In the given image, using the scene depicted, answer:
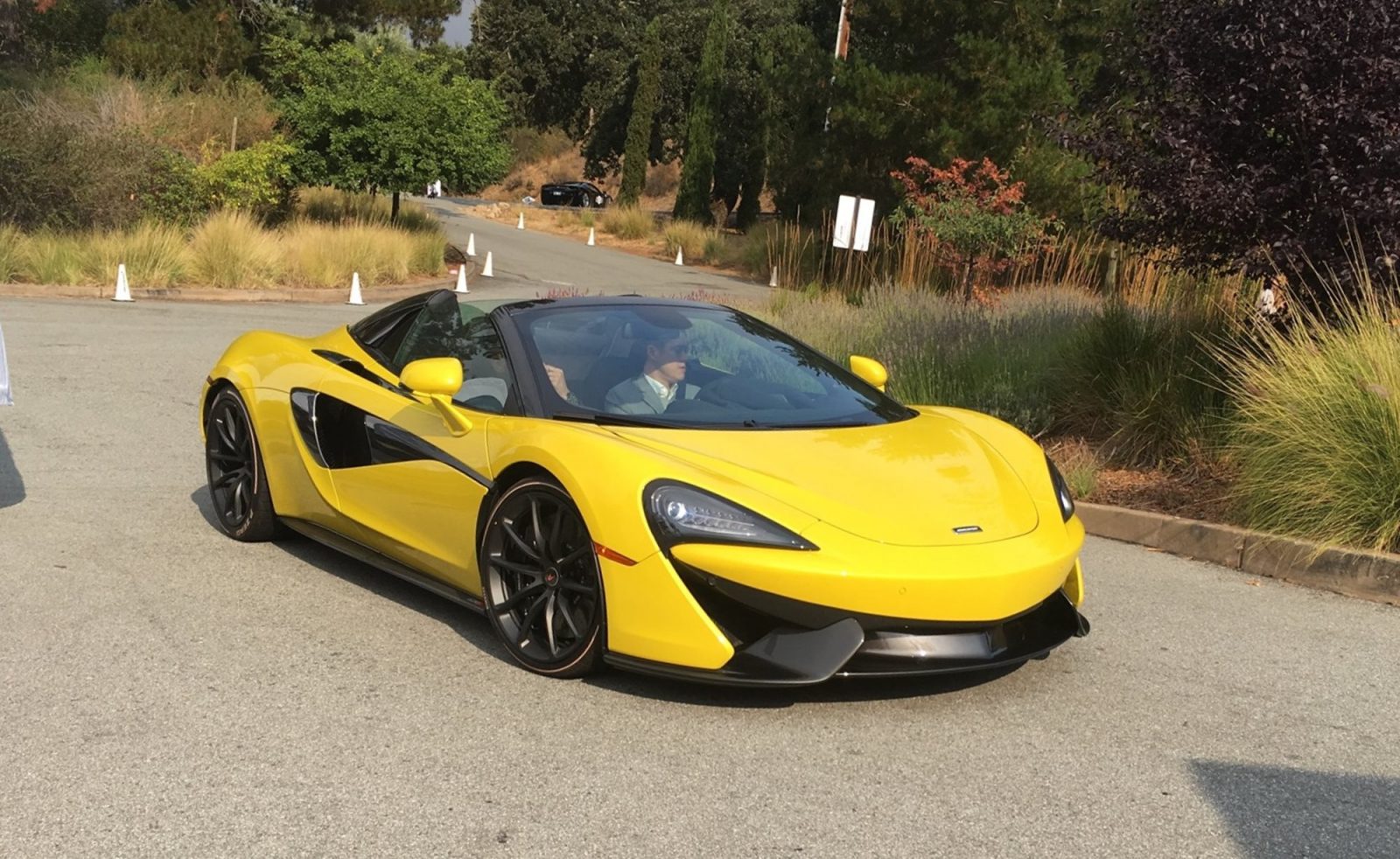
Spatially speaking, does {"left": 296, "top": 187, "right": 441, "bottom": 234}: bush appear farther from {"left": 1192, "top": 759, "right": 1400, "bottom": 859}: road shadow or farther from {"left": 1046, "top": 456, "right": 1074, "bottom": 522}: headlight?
{"left": 1192, "top": 759, "right": 1400, "bottom": 859}: road shadow

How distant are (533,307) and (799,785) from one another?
102 inches

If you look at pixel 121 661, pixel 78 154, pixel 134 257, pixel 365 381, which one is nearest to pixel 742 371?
pixel 365 381

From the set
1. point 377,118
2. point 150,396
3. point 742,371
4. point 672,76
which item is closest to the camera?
point 742,371

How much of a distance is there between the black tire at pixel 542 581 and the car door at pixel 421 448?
0.17 meters

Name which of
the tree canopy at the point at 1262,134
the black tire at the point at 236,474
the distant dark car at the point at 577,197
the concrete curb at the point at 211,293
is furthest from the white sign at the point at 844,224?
the distant dark car at the point at 577,197

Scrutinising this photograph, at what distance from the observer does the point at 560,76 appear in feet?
210

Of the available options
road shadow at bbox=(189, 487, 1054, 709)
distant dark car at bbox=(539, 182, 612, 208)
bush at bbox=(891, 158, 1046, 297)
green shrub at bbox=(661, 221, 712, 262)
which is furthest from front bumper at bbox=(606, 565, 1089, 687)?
distant dark car at bbox=(539, 182, 612, 208)

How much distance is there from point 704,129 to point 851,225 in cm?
3007

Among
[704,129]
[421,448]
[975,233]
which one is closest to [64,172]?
[975,233]

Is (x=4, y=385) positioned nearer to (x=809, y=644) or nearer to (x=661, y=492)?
(x=661, y=492)

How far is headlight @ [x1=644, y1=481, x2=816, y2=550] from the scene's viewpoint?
13.5ft

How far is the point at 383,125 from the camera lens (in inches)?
1054

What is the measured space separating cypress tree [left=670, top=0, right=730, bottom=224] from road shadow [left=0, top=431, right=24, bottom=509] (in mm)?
37494

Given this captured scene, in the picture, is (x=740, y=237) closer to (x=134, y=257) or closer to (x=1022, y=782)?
(x=134, y=257)
